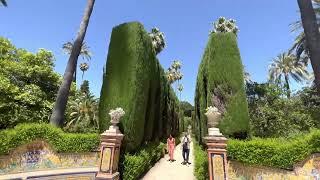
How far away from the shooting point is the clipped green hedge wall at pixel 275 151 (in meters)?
9.73

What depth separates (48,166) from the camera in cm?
1335

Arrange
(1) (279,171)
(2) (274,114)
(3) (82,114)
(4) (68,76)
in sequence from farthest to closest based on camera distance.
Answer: (3) (82,114) → (2) (274,114) → (4) (68,76) → (1) (279,171)

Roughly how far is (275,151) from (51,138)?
10499mm

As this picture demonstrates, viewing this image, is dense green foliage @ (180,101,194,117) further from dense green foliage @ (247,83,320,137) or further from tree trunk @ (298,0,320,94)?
tree trunk @ (298,0,320,94)

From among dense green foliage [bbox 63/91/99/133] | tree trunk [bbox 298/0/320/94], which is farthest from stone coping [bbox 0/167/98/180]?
dense green foliage [bbox 63/91/99/133]

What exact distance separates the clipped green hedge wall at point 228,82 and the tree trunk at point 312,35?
3204mm

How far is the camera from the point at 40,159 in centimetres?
1327

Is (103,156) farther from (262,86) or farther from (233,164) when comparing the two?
(262,86)

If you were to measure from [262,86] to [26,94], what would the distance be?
2134 centimetres

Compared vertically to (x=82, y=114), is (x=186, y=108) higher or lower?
higher

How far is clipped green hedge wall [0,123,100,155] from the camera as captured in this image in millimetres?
12798

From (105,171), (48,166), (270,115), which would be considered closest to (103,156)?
(105,171)

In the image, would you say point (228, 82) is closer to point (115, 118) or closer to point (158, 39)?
point (115, 118)

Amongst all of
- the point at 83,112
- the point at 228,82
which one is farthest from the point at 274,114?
the point at 83,112
